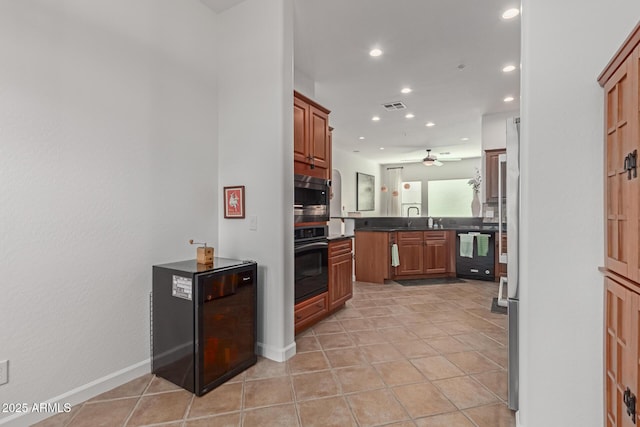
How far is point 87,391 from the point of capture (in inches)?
78.6

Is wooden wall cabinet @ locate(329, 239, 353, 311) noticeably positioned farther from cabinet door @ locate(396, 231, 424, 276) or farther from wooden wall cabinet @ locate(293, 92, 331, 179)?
cabinet door @ locate(396, 231, 424, 276)

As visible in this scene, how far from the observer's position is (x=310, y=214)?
3238 millimetres

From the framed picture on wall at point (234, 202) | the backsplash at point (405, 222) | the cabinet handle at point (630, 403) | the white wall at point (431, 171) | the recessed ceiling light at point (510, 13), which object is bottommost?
the cabinet handle at point (630, 403)

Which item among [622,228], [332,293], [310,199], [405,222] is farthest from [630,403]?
[405,222]

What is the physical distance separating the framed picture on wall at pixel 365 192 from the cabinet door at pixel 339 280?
527cm

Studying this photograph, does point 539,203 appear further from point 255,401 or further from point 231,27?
point 231,27

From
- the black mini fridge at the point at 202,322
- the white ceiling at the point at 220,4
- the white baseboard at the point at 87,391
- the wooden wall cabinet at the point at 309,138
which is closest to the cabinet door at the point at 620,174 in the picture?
the black mini fridge at the point at 202,322

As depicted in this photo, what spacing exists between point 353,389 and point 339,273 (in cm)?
176

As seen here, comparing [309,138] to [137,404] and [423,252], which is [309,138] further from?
[423,252]

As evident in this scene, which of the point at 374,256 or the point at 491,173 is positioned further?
the point at 374,256

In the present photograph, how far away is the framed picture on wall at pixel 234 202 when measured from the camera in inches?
108

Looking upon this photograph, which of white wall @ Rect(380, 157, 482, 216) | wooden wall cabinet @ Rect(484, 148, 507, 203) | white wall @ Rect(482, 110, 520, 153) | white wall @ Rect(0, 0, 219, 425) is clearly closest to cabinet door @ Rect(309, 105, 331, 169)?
white wall @ Rect(0, 0, 219, 425)

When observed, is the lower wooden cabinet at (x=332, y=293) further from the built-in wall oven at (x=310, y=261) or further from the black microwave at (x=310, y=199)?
the black microwave at (x=310, y=199)

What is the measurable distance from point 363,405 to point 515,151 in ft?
6.04
